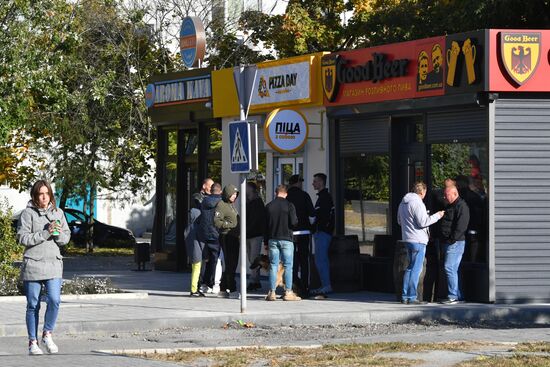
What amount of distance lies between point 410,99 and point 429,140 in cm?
73

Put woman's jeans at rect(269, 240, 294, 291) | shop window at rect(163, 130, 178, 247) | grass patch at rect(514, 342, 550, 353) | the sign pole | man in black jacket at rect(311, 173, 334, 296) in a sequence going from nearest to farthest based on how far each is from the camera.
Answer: grass patch at rect(514, 342, 550, 353)
the sign pole
woman's jeans at rect(269, 240, 294, 291)
man in black jacket at rect(311, 173, 334, 296)
shop window at rect(163, 130, 178, 247)

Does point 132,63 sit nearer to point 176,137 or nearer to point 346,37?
point 346,37

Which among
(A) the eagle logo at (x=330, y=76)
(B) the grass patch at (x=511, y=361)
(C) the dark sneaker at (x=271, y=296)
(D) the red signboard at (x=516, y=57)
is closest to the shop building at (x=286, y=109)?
(A) the eagle logo at (x=330, y=76)

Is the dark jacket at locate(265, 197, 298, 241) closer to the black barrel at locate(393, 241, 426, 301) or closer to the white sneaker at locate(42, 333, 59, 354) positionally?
the black barrel at locate(393, 241, 426, 301)

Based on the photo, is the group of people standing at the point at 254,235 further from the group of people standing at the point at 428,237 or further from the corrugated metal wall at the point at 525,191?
the corrugated metal wall at the point at 525,191

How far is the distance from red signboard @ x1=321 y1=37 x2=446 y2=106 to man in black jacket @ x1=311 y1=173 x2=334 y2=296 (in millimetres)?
1936

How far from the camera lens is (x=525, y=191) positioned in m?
18.4

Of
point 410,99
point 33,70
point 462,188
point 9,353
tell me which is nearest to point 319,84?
point 410,99

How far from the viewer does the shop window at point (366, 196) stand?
20.9m

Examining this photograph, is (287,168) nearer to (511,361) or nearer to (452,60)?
(452,60)

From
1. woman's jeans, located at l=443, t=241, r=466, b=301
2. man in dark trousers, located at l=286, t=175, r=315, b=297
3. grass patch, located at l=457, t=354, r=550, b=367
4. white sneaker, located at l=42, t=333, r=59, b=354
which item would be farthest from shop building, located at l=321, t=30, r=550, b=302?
white sneaker, located at l=42, t=333, r=59, b=354

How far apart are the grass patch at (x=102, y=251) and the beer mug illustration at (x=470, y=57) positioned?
67.4 ft

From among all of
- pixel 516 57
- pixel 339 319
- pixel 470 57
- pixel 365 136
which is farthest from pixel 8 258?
pixel 516 57

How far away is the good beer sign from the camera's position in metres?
21.6
